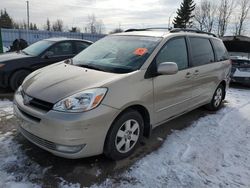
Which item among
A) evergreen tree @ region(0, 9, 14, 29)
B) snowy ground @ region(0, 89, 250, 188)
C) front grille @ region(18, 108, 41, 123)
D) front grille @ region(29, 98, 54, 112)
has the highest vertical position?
evergreen tree @ region(0, 9, 14, 29)

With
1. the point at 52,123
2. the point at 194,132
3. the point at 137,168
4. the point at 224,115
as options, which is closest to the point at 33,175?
the point at 52,123

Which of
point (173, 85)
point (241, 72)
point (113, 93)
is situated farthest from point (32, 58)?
point (241, 72)

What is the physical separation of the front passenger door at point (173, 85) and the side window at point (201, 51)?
0.93ft

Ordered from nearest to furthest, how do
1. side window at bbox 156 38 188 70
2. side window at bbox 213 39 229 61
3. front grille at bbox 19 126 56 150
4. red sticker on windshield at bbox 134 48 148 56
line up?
front grille at bbox 19 126 56 150
red sticker on windshield at bbox 134 48 148 56
side window at bbox 156 38 188 70
side window at bbox 213 39 229 61

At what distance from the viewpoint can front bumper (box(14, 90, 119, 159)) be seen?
263 centimetres

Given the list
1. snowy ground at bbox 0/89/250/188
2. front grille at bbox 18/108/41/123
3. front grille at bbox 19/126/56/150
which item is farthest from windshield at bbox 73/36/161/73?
snowy ground at bbox 0/89/250/188

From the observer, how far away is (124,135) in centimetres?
317

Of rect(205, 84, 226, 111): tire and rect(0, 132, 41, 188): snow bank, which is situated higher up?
rect(205, 84, 226, 111): tire

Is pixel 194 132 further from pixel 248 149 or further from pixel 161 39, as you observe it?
pixel 161 39

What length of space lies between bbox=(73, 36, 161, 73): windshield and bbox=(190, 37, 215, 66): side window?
40.4 inches

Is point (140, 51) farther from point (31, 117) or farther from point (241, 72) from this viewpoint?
point (241, 72)

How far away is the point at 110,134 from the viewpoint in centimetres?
295

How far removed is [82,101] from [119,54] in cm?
126

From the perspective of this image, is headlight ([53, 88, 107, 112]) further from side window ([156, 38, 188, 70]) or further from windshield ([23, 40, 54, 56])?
windshield ([23, 40, 54, 56])
